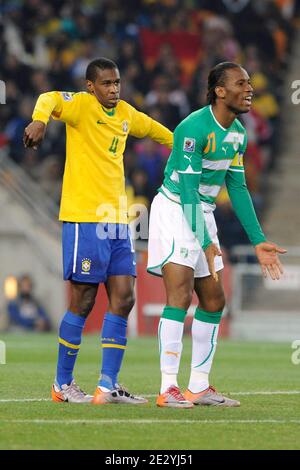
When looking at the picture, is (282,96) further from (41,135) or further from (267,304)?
(41,135)

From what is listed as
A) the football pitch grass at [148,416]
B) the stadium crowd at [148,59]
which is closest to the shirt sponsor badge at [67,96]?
the football pitch grass at [148,416]

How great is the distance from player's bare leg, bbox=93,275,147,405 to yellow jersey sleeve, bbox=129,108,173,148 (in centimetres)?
113

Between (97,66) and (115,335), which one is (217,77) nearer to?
(97,66)

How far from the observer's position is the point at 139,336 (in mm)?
20344

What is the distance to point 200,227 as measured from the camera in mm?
9180

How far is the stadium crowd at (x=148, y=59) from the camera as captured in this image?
22.2 metres

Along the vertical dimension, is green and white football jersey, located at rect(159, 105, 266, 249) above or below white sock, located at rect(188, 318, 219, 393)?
above

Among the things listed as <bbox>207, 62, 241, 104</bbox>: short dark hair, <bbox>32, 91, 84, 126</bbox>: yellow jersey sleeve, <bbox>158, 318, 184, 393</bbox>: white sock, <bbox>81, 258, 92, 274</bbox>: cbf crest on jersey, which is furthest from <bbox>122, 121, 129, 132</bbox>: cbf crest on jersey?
<bbox>158, 318, 184, 393</bbox>: white sock

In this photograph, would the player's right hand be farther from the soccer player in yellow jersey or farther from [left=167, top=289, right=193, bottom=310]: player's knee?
[left=167, top=289, right=193, bottom=310]: player's knee

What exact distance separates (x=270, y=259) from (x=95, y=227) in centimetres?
125

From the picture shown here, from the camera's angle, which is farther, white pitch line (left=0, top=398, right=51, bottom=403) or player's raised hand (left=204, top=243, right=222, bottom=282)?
white pitch line (left=0, top=398, right=51, bottom=403)

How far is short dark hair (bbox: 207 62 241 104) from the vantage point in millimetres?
9312

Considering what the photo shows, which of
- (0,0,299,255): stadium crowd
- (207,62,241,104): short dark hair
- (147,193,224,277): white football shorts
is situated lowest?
(147,193,224,277): white football shorts

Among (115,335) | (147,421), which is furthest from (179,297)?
(147,421)
